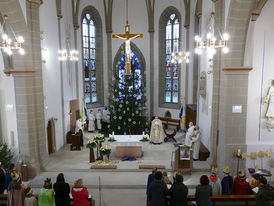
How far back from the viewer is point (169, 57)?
17500 mm

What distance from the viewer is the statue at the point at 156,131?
1351cm

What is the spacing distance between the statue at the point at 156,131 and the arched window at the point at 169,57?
4032 mm

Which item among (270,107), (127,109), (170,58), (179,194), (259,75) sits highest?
(170,58)

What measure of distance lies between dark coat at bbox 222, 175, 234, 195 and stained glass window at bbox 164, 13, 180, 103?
11063 mm

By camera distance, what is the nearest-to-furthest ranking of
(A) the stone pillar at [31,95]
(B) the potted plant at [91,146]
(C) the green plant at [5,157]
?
(C) the green plant at [5,157], (A) the stone pillar at [31,95], (B) the potted plant at [91,146]

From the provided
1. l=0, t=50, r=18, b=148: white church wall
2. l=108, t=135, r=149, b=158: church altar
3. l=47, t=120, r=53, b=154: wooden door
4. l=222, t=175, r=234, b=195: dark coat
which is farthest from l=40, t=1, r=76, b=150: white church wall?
l=222, t=175, r=234, b=195: dark coat

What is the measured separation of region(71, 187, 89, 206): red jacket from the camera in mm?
5898

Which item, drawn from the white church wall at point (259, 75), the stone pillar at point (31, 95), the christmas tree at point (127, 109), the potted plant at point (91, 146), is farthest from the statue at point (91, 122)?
the white church wall at point (259, 75)

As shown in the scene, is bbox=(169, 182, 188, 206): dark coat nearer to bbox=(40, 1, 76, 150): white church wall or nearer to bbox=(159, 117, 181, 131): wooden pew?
bbox=(40, 1, 76, 150): white church wall

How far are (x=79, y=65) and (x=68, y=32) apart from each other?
7.76ft

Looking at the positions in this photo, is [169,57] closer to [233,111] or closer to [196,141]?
[196,141]

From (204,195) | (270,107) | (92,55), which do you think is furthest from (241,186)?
(92,55)

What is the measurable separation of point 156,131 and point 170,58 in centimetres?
599

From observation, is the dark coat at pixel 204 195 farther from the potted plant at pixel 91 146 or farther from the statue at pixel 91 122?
the statue at pixel 91 122
